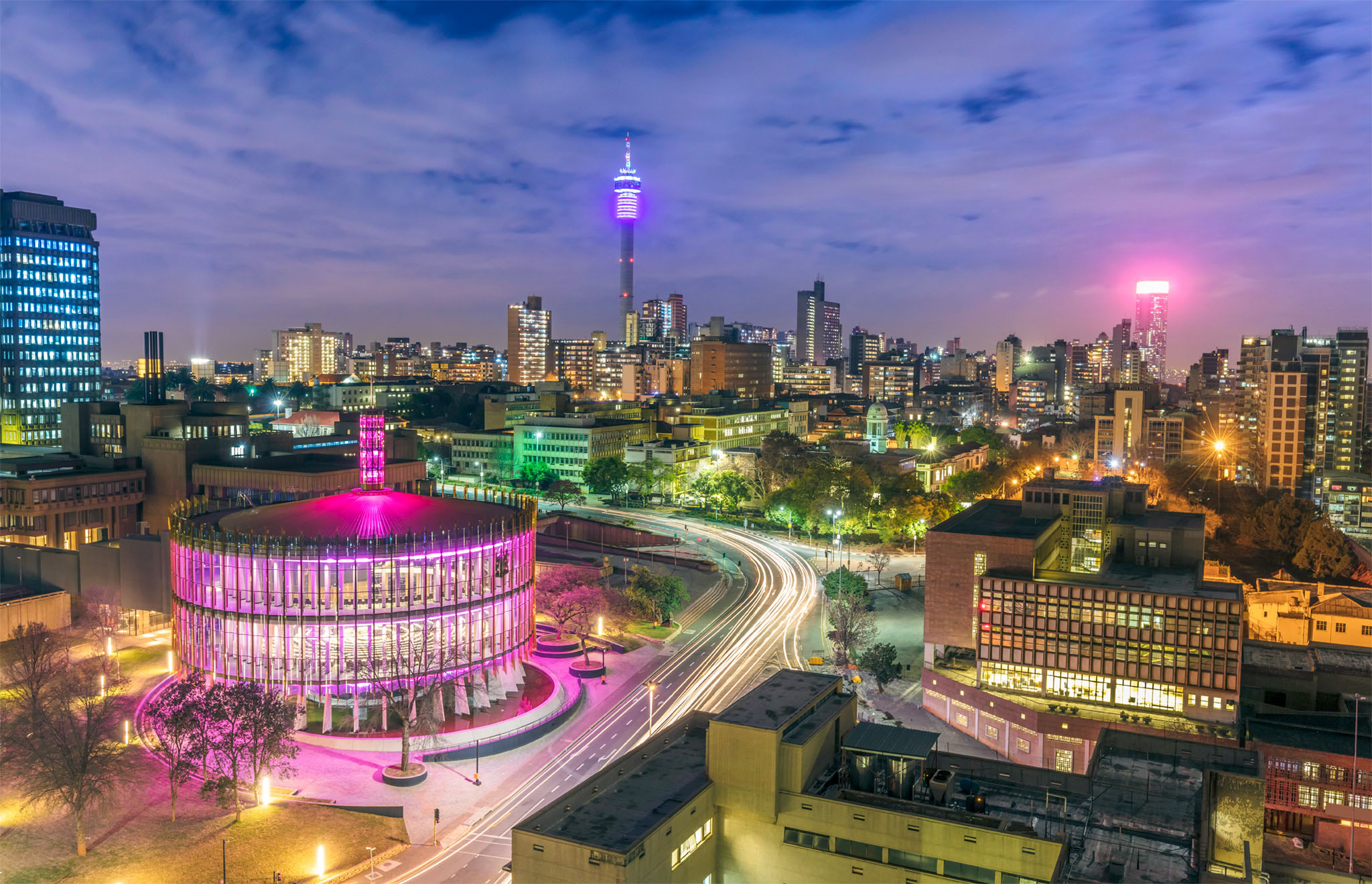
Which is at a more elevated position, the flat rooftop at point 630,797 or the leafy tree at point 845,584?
the flat rooftop at point 630,797

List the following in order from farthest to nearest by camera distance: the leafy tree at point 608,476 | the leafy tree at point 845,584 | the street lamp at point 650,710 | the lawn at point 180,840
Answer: the leafy tree at point 608,476, the leafy tree at point 845,584, the street lamp at point 650,710, the lawn at point 180,840

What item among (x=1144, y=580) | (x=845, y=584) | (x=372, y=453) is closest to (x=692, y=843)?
(x=372, y=453)

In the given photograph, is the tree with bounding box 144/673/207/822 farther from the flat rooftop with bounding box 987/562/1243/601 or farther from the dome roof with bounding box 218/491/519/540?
the flat rooftop with bounding box 987/562/1243/601

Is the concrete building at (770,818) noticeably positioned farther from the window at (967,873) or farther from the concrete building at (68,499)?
the concrete building at (68,499)

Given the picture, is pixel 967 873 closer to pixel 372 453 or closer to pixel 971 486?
pixel 372 453

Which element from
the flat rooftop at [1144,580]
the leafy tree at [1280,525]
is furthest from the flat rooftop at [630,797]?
the leafy tree at [1280,525]

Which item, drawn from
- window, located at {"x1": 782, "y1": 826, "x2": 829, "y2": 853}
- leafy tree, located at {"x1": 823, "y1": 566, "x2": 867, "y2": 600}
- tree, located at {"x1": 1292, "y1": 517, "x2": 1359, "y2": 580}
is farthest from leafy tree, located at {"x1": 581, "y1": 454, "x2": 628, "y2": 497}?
window, located at {"x1": 782, "y1": 826, "x2": 829, "y2": 853}

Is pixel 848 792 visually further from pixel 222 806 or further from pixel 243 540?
pixel 243 540

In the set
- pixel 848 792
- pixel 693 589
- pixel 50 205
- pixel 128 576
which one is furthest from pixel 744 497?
pixel 50 205
